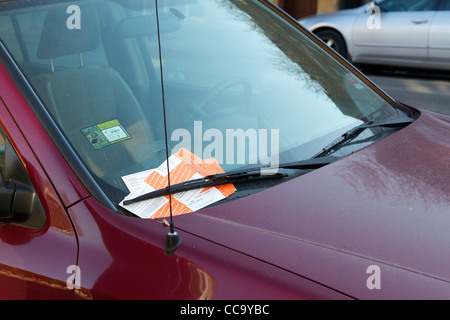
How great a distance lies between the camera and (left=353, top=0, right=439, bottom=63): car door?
8.09 m

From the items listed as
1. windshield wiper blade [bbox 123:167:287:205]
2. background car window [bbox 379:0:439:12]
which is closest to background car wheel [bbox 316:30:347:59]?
background car window [bbox 379:0:439:12]

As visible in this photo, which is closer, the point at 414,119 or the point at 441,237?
the point at 441,237

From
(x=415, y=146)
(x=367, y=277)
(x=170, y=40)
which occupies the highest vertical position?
(x=170, y=40)

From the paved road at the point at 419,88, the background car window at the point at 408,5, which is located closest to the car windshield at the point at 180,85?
the paved road at the point at 419,88

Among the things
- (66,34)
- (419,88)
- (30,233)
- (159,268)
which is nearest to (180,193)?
(159,268)

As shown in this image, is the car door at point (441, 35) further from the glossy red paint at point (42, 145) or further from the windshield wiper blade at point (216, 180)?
the glossy red paint at point (42, 145)

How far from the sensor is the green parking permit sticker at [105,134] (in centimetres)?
178

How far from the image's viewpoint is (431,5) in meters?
8.08

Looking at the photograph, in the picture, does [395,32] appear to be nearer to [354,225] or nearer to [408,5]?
[408,5]

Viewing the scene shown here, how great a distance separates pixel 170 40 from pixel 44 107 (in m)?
0.72

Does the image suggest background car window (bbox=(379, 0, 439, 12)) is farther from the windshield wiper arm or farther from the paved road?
the windshield wiper arm

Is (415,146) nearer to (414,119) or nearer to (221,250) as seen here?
(414,119)

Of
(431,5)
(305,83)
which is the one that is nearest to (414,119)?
(305,83)

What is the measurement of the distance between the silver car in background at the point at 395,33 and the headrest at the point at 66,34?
666 cm
